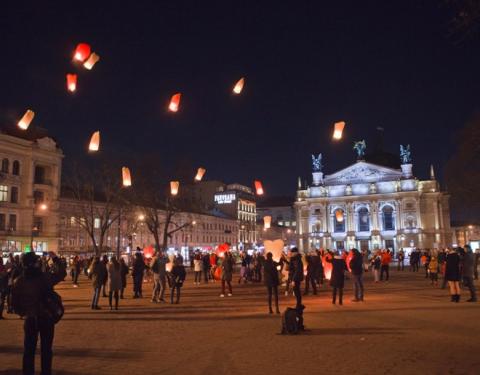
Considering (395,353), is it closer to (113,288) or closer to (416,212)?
(113,288)

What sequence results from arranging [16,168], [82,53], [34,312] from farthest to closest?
1. [16,168]
2. [82,53]
3. [34,312]

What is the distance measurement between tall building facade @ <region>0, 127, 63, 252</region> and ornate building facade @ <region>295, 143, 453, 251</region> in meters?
58.5

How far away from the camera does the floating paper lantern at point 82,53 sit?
1347 centimetres

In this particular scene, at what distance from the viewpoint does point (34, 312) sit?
641cm

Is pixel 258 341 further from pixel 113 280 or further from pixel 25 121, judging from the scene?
pixel 25 121

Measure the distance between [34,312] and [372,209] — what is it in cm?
10002

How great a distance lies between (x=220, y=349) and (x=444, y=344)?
14.2 ft

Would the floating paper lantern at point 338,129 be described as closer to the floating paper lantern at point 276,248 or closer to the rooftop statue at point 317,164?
the floating paper lantern at point 276,248

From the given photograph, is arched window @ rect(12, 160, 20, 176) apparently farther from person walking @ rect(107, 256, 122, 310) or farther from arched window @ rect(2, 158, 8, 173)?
person walking @ rect(107, 256, 122, 310)

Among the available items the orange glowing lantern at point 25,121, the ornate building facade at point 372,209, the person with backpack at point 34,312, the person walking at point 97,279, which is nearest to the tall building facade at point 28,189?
the orange glowing lantern at point 25,121

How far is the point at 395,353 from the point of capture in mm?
8164

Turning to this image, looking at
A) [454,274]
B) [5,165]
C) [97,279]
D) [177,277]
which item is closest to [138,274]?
[177,277]

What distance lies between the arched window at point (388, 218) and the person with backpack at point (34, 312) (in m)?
101

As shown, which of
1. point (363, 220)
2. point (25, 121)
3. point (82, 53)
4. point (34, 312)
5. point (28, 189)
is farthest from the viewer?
point (363, 220)
